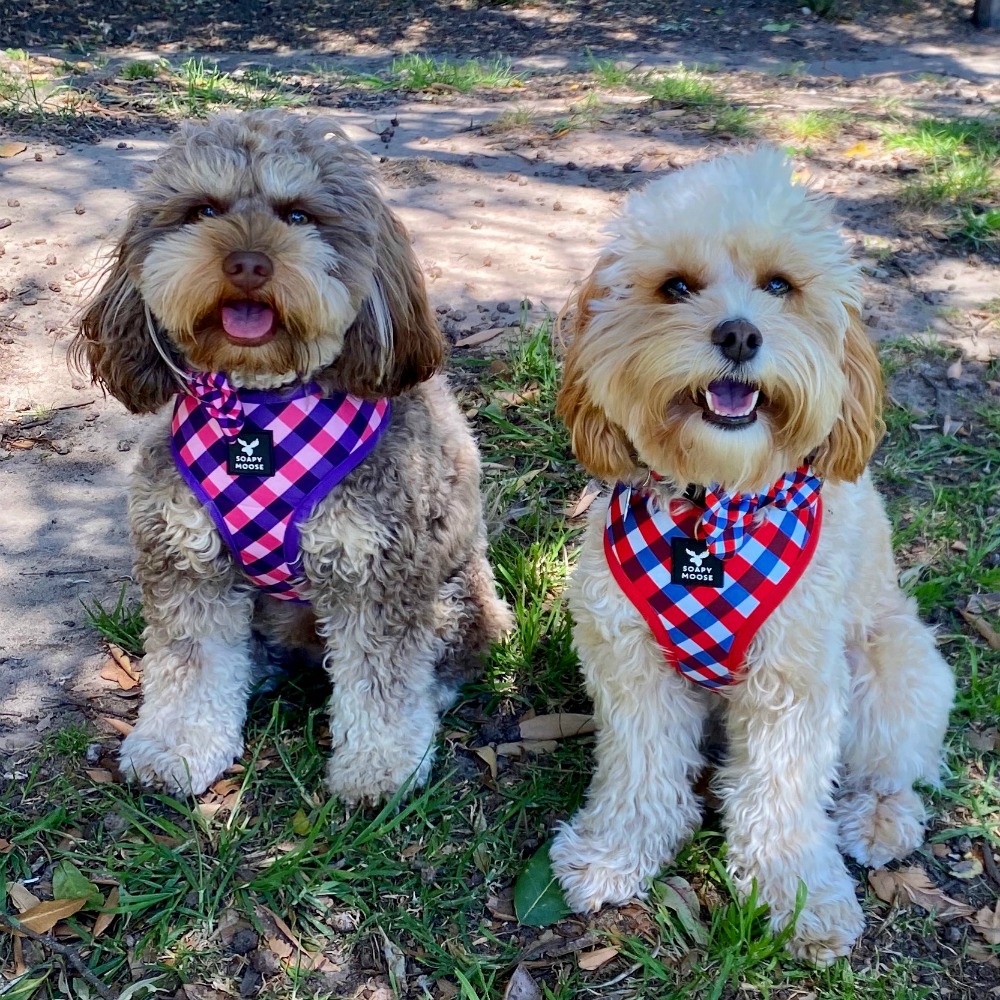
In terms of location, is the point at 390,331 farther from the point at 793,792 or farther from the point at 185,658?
the point at 793,792

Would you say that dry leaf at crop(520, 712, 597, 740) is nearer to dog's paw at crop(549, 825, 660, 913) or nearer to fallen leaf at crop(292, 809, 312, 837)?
dog's paw at crop(549, 825, 660, 913)

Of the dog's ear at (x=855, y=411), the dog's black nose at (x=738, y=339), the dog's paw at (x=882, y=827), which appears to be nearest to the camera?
the dog's black nose at (x=738, y=339)

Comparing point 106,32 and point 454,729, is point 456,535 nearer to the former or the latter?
point 454,729

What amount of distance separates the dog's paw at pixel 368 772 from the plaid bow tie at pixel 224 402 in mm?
1079

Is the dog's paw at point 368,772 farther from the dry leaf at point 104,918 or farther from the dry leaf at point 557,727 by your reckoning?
the dry leaf at point 104,918

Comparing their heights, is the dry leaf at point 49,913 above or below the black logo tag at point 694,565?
below

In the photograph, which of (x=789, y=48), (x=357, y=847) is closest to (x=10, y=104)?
(x=357, y=847)

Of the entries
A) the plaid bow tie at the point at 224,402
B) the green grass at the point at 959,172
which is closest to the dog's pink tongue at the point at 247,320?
the plaid bow tie at the point at 224,402

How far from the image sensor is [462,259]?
6.02 meters

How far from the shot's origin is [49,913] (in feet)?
9.62

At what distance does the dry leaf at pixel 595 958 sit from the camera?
290cm

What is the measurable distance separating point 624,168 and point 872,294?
2.20m

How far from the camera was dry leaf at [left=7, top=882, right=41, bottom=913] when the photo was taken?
2969mm

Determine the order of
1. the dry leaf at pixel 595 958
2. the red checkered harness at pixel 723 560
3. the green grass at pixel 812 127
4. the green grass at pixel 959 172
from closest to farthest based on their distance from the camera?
1. the red checkered harness at pixel 723 560
2. the dry leaf at pixel 595 958
3. the green grass at pixel 959 172
4. the green grass at pixel 812 127
